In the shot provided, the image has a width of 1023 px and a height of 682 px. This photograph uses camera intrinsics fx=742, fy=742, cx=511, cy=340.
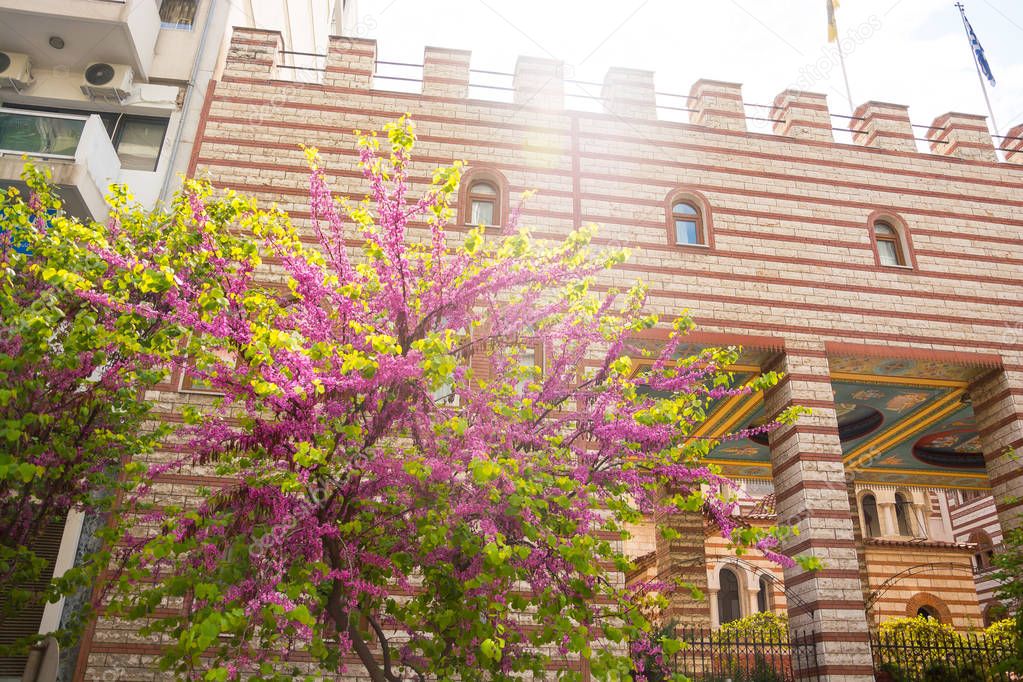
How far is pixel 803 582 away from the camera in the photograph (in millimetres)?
11703

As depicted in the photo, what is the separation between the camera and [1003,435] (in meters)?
13.1

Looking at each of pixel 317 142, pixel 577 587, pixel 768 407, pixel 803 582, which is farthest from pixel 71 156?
pixel 803 582

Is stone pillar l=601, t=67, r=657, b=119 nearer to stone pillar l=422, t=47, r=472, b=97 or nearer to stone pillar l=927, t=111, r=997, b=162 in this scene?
stone pillar l=422, t=47, r=472, b=97

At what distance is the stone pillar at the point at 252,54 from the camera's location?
45.9ft

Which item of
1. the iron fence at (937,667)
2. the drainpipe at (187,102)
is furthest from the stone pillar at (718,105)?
the iron fence at (937,667)

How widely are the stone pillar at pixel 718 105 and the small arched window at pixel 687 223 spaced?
1931 mm

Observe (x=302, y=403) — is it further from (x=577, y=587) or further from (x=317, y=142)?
(x=317, y=142)

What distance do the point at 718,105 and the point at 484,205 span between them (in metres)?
5.31

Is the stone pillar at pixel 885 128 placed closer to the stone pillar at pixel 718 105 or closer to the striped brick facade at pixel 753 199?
the striped brick facade at pixel 753 199

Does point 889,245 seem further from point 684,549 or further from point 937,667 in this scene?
point 684,549

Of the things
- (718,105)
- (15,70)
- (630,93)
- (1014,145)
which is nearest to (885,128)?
(1014,145)

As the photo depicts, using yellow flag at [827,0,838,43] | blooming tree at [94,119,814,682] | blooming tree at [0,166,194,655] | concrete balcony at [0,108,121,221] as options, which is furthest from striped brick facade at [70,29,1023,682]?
blooming tree at [94,119,814,682]

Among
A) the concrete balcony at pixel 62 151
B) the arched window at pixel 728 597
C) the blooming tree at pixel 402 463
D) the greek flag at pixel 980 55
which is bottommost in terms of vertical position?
the blooming tree at pixel 402 463

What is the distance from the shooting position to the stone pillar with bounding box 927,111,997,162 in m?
15.3
